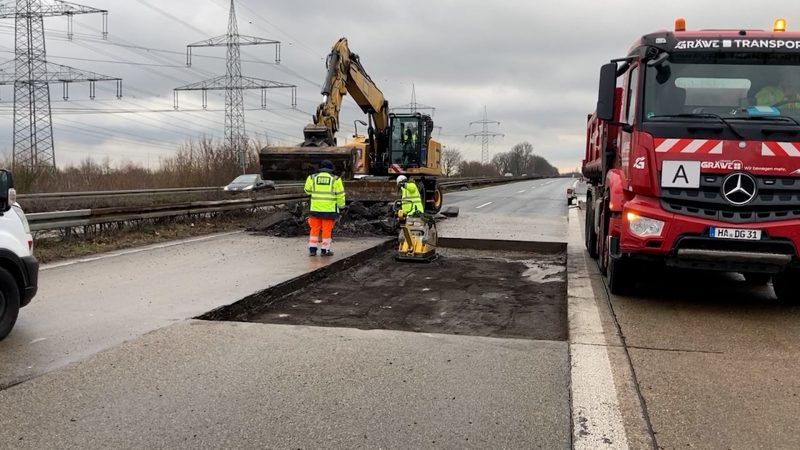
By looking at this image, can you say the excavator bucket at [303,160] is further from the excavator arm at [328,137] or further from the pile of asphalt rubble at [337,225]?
the pile of asphalt rubble at [337,225]

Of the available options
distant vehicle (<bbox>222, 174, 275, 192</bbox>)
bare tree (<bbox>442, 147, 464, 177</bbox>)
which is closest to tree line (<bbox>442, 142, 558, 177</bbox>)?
bare tree (<bbox>442, 147, 464, 177</bbox>)

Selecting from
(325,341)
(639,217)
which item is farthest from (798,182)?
(325,341)

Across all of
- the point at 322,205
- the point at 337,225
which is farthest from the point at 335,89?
the point at 322,205

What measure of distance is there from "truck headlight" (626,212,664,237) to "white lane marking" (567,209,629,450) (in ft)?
3.17

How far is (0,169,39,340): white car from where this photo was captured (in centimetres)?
536

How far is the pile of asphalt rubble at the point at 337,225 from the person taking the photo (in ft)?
46.4

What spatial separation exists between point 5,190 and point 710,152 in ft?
21.6

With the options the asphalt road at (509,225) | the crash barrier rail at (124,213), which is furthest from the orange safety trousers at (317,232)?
the crash barrier rail at (124,213)

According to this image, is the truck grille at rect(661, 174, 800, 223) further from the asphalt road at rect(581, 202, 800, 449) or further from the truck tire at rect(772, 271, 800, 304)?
the truck tire at rect(772, 271, 800, 304)

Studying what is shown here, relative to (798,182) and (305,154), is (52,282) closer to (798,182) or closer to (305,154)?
(305,154)

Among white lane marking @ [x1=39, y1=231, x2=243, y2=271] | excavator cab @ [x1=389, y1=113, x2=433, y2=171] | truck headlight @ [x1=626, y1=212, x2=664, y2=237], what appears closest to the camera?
truck headlight @ [x1=626, y1=212, x2=664, y2=237]

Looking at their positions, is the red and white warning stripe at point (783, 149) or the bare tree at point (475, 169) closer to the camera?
the red and white warning stripe at point (783, 149)

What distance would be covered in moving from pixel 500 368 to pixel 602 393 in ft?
2.81

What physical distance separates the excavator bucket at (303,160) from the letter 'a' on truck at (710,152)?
785cm
